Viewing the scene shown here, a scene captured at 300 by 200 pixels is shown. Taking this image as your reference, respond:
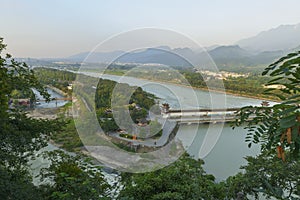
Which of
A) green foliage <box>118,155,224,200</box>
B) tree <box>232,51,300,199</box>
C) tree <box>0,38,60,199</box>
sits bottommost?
green foliage <box>118,155,224,200</box>

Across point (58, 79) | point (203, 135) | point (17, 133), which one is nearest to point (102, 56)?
point (17, 133)

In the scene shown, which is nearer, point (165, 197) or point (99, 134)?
point (165, 197)

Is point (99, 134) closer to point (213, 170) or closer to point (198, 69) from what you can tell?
point (198, 69)

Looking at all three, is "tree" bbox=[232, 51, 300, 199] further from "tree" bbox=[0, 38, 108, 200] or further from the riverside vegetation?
"tree" bbox=[0, 38, 108, 200]

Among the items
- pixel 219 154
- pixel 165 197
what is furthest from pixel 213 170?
pixel 165 197

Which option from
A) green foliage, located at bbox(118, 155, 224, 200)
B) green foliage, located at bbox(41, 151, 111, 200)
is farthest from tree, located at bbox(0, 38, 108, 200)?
green foliage, located at bbox(118, 155, 224, 200)

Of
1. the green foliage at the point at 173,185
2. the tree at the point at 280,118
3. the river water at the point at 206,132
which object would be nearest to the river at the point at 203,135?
the river water at the point at 206,132
